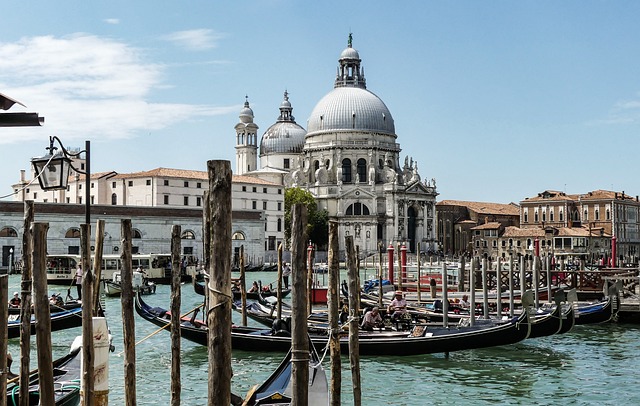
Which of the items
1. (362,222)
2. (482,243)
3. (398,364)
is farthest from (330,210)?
(398,364)

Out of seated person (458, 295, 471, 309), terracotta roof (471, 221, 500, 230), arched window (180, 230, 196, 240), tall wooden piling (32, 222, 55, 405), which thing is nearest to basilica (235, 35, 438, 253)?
terracotta roof (471, 221, 500, 230)

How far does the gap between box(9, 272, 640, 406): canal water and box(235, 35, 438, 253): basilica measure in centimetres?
4022

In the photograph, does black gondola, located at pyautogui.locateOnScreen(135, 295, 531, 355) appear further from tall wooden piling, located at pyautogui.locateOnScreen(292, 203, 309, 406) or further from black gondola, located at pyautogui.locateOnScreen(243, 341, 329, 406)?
tall wooden piling, located at pyautogui.locateOnScreen(292, 203, 309, 406)

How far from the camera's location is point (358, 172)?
56375mm

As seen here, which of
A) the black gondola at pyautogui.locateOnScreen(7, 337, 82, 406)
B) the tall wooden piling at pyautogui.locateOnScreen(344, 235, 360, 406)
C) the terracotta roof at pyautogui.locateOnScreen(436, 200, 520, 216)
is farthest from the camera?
the terracotta roof at pyautogui.locateOnScreen(436, 200, 520, 216)

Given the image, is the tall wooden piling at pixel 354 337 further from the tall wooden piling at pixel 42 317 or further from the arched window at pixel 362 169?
the arched window at pixel 362 169

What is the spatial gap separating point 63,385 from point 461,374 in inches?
204

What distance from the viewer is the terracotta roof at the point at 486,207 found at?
66.2 m

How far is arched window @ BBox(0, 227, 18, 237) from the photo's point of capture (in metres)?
34.6

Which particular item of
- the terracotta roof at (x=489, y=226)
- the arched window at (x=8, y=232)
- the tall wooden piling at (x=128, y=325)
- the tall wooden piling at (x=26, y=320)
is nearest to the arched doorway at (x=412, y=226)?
the terracotta roof at (x=489, y=226)

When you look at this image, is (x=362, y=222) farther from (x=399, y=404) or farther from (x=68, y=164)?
(x=68, y=164)

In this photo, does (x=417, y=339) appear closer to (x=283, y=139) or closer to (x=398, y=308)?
(x=398, y=308)

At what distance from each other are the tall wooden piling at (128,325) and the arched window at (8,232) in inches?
1164

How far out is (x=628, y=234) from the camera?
61.4m
